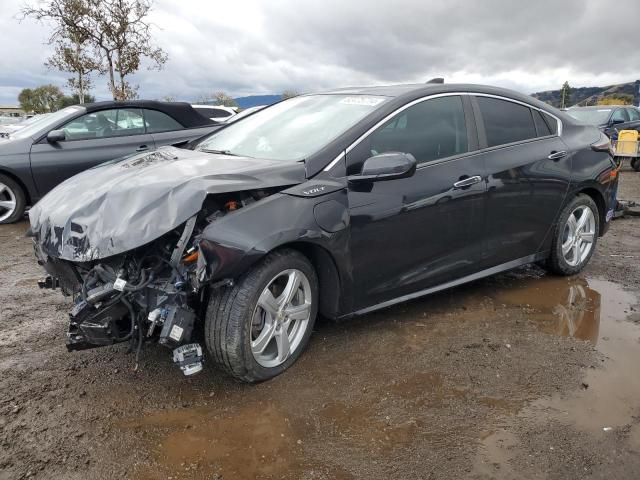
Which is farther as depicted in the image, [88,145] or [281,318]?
[88,145]

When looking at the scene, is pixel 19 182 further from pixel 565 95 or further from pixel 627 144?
pixel 565 95

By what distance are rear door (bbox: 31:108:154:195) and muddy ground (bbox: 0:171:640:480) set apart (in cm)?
319

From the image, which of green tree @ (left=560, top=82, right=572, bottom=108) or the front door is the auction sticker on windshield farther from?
green tree @ (left=560, top=82, right=572, bottom=108)

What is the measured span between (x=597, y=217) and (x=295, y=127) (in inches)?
118

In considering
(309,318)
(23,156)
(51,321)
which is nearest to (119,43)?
(23,156)

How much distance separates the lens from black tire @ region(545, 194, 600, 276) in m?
4.46

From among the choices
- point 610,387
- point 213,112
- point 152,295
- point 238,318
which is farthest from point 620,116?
point 152,295

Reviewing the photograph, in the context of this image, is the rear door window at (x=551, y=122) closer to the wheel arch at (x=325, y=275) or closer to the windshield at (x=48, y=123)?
the wheel arch at (x=325, y=275)

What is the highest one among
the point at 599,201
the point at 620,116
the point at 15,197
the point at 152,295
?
the point at 620,116

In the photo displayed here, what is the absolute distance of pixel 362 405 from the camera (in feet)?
8.97

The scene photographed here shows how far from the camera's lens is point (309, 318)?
10.3 ft

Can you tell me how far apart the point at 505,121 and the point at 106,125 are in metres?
5.34

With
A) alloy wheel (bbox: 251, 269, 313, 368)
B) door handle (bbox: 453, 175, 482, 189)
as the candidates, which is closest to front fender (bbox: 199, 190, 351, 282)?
alloy wheel (bbox: 251, 269, 313, 368)

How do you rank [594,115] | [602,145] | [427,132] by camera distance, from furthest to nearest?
[594,115], [602,145], [427,132]
